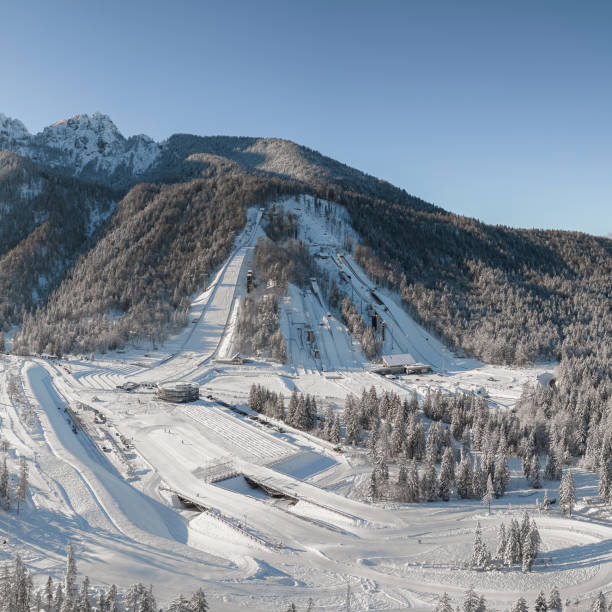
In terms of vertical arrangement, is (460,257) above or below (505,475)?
above

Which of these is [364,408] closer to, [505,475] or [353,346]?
[505,475]

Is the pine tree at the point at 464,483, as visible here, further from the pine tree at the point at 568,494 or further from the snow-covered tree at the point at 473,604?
the snow-covered tree at the point at 473,604

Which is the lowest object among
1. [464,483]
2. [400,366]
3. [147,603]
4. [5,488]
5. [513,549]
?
[5,488]

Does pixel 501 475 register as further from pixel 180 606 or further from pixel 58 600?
pixel 58 600

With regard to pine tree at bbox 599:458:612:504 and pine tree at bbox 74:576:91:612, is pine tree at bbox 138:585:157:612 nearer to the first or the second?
pine tree at bbox 74:576:91:612

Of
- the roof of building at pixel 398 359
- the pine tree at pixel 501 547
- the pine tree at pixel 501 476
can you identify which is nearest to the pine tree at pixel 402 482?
the pine tree at pixel 501 476

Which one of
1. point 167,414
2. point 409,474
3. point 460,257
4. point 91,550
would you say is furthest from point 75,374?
point 460,257

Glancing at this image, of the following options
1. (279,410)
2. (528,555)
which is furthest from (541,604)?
(279,410)
